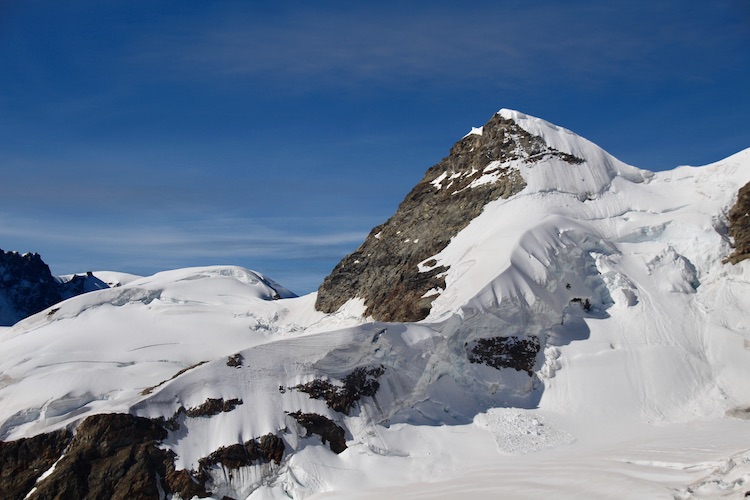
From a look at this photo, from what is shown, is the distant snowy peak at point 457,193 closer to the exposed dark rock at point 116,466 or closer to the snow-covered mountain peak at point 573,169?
the snow-covered mountain peak at point 573,169

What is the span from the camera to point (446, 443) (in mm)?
35781

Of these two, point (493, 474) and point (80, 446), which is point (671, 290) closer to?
point (493, 474)

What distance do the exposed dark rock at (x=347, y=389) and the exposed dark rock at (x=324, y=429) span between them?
3.04 feet

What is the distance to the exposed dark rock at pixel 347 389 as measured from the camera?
120ft

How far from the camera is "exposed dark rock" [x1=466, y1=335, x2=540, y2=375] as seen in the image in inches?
1610

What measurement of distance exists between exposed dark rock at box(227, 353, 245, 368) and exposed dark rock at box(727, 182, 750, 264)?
27620 mm

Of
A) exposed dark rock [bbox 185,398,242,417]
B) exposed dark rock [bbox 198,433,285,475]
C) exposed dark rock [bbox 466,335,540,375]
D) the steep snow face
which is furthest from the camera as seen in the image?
exposed dark rock [bbox 466,335,540,375]

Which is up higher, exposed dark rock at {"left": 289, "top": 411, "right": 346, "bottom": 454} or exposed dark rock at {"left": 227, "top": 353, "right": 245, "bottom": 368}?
exposed dark rock at {"left": 227, "top": 353, "right": 245, "bottom": 368}

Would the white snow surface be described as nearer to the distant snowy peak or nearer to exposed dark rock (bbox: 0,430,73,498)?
the distant snowy peak

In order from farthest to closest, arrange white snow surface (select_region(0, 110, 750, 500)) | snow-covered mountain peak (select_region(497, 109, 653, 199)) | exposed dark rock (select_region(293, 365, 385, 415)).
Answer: snow-covered mountain peak (select_region(497, 109, 653, 199)), exposed dark rock (select_region(293, 365, 385, 415)), white snow surface (select_region(0, 110, 750, 500))

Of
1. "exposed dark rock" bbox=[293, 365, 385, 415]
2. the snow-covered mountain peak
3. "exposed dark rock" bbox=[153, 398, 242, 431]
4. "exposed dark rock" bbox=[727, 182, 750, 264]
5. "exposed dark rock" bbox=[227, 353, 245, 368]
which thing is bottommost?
Answer: "exposed dark rock" bbox=[153, 398, 242, 431]

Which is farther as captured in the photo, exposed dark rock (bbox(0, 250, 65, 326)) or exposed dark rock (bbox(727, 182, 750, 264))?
exposed dark rock (bbox(0, 250, 65, 326))

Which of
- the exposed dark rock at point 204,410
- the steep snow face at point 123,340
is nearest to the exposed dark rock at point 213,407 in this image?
the exposed dark rock at point 204,410

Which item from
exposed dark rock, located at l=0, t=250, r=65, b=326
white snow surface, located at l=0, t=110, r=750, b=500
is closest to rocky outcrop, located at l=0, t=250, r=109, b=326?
exposed dark rock, located at l=0, t=250, r=65, b=326
